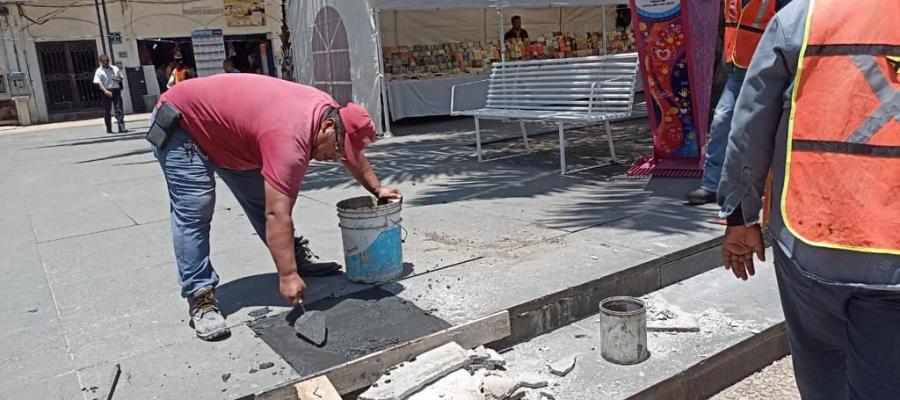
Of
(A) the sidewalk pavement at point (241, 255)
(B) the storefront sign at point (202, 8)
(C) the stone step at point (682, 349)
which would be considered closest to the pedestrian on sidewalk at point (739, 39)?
(A) the sidewalk pavement at point (241, 255)

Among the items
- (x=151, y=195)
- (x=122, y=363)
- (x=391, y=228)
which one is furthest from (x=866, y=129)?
(x=151, y=195)

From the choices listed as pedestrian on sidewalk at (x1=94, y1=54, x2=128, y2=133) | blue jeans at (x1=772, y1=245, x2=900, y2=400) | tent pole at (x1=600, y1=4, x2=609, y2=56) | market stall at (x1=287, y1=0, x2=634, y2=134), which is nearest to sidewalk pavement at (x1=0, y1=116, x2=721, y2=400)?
blue jeans at (x1=772, y1=245, x2=900, y2=400)

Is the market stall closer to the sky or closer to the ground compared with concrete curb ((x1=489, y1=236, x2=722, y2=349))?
closer to the sky

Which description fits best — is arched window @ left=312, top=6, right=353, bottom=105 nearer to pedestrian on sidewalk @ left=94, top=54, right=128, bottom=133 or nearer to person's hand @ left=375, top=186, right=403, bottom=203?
pedestrian on sidewalk @ left=94, top=54, right=128, bottom=133

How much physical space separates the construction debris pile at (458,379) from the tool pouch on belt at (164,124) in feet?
5.26

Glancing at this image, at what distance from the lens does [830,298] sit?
166cm

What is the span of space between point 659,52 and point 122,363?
4.87m

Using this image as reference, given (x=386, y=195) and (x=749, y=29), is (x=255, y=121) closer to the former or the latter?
(x=386, y=195)

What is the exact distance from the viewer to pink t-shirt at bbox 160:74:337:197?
306 centimetres

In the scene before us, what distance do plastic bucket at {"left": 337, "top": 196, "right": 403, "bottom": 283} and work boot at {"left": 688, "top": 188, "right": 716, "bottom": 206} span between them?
96.0 inches

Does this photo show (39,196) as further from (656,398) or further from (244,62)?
(244,62)

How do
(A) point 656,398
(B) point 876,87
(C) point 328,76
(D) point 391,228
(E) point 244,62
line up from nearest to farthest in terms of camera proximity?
(B) point 876,87 → (A) point 656,398 → (D) point 391,228 → (C) point 328,76 → (E) point 244,62

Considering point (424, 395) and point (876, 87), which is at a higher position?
point (876, 87)

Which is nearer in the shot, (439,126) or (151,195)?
(151,195)
